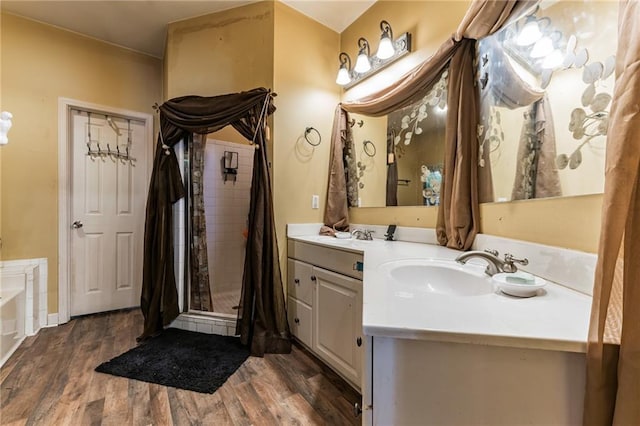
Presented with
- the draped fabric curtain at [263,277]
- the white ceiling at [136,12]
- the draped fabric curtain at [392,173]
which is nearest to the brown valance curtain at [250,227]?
the draped fabric curtain at [263,277]

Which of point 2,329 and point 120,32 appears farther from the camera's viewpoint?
point 120,32

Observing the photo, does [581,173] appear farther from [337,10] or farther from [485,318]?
[337,10]

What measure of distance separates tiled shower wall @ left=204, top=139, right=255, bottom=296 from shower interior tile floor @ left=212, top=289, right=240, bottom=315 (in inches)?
3.0

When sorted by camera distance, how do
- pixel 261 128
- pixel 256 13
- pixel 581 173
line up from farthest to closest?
1. pixel 256 13
2. pixel 261 128
3. pixel 581 173

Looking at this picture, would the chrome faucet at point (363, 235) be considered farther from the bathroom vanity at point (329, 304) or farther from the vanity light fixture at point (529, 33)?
the vanity light fixture at point (529, 33)

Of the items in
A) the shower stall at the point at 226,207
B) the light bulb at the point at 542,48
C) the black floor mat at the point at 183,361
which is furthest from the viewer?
the shower stall at the point at 226,207

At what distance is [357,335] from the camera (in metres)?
1.42

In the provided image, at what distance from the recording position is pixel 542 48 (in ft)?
3.41

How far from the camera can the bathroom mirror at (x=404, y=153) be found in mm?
1687

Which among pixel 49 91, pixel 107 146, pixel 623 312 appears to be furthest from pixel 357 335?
pixel 49 91

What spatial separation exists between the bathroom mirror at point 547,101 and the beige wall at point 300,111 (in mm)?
1228

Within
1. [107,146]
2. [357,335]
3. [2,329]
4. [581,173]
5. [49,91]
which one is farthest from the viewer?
[107,146]

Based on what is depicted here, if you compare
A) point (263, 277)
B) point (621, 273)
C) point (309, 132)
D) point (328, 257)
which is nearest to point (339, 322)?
point (328, 257)

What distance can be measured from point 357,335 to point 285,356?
2.29ft
